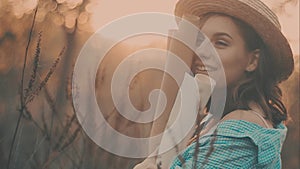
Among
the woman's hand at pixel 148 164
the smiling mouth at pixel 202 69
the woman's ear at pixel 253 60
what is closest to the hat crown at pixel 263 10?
the woman's ear at pixel 253 60

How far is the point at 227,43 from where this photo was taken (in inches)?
104

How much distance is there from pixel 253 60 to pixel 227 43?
11 cm

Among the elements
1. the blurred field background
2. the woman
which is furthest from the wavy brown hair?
the blurred field background

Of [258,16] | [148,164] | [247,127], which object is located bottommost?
[148,164]

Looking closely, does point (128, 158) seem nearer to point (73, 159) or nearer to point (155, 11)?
point (73, 159)

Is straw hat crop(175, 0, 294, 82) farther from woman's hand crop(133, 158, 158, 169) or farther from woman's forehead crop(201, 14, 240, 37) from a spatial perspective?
woman's hand crop(133, 158, 158, 169)

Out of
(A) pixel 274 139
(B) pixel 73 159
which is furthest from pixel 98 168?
(A) pixel 274 139

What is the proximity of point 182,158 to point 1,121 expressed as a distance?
2.12ft

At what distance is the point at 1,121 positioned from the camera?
258 centimetres

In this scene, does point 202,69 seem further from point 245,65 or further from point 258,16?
point 258,16

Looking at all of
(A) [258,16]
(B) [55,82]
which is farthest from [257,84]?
(B) [55,82]

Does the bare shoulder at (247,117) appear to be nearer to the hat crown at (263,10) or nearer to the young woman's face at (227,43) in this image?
the young woman's face at (227,43)

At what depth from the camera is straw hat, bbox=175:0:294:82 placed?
2.62 meters

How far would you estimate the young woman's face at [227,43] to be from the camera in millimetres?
2627
